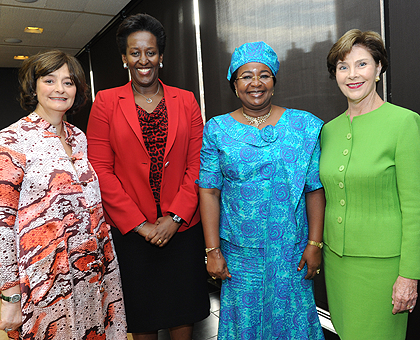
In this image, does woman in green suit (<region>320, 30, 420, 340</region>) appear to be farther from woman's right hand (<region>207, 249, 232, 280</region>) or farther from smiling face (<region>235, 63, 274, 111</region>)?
Answer: woman's right hand (<region>207, 249, 232, 280</region>)

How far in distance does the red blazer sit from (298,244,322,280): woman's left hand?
609mm

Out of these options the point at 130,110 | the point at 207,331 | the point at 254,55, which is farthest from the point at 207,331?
the point at 254,55

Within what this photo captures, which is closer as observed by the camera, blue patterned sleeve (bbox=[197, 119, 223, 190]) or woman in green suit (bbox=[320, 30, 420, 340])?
woman in green suit (bbox=[320, 30, 420, 340])

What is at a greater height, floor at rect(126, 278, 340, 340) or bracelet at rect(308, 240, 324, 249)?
bracelet at rect(308, 240, 324, 249)

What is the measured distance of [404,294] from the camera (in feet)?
4.20

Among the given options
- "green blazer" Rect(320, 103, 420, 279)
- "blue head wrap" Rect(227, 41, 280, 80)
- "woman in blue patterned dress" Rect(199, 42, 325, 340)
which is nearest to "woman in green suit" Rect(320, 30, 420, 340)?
"green blazer" Rect(320, 103, 420, 279)

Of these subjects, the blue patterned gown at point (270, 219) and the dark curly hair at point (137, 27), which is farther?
the dark curly hair at point (137, 27)

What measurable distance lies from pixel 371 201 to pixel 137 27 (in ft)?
4.42

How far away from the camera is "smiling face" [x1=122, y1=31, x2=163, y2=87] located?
1.83 metres

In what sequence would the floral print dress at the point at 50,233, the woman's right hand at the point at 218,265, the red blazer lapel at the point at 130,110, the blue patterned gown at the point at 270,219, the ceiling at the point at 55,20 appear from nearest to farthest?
1. the floral print dress at the point at 50,233
2. the blue patterned gown at the point at 270,219
3. the woman's right hand at the point at 218,265
4. the red blazer lapel at the point at 130,110
5. the ceiling at the point at 55,20

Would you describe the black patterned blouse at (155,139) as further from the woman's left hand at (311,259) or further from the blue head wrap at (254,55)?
the woman's left hand at (311,259)

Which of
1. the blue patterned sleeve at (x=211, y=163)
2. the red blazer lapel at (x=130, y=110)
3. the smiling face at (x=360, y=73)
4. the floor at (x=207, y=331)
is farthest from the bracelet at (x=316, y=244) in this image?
the floor at (x=207, y=331)

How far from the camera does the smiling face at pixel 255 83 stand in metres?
1.58

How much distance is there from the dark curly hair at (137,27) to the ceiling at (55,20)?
8.75 feet
